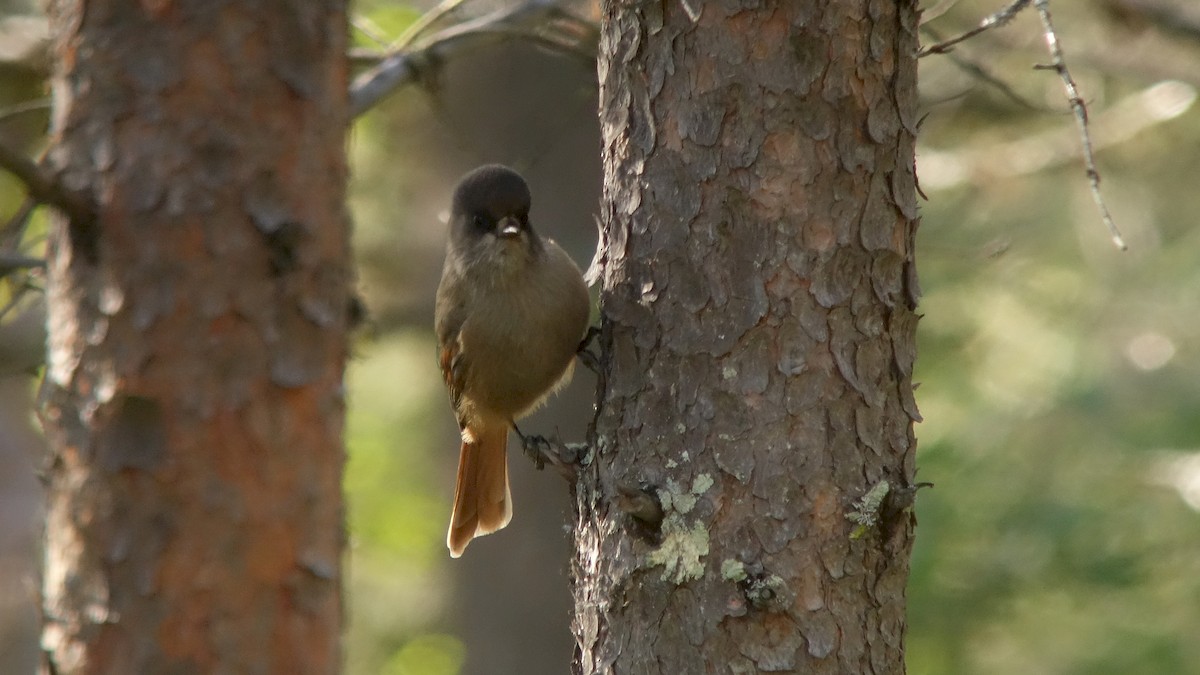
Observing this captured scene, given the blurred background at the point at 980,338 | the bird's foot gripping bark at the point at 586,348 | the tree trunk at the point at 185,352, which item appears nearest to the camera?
the tree trunk at the point at 185,352

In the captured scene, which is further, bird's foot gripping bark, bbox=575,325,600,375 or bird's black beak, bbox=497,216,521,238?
bird's black beak, bbox=497,216,521,238

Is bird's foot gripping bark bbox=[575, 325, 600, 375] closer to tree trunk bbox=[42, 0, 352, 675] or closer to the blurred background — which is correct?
tree trunk bbox=[42, 0, 352, 675]

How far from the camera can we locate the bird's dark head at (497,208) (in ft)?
13.5

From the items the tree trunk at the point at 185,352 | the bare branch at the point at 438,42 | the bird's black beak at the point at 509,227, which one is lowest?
the tree trunk at the point at 185,352

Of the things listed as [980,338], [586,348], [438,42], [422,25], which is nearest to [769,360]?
[586,348]

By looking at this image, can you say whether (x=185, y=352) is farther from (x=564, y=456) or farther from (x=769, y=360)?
(x=769, y=360)

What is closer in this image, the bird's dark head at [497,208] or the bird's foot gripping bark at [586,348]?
the bird's foot gripping bark at [586,348]

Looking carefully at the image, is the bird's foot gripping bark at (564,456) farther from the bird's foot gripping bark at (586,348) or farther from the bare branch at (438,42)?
the bare branch at (438,42)

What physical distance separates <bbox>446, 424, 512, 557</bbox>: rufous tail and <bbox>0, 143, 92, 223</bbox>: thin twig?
188 centimetres

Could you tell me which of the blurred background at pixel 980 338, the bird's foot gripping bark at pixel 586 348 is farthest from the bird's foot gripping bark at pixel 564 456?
the blurred background at pixel 980 338

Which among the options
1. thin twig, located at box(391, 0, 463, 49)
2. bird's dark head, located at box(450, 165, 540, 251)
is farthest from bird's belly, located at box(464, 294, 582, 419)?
thin twig, located at box(391, 0, 463, 49)

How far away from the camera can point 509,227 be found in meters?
4.09

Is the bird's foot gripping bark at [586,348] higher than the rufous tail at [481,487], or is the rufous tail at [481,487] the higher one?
the bird's foot gripping bark at [586,348]

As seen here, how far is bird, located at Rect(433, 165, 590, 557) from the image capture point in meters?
4.05
